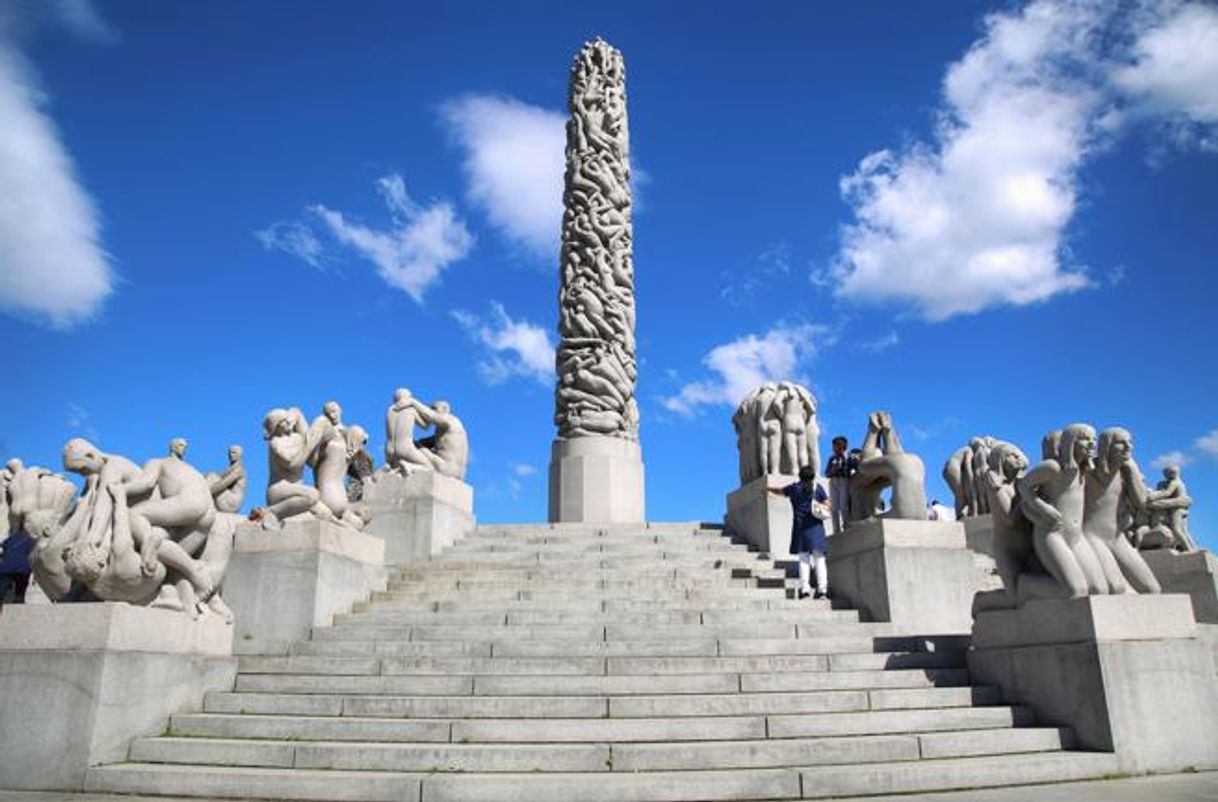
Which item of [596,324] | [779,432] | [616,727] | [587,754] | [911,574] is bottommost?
[587,754]

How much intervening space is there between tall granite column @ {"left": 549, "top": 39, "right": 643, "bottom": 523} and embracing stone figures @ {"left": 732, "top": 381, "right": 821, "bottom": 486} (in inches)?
178

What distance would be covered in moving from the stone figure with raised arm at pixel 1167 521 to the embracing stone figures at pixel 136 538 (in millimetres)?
13570

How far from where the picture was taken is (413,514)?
13.8 m

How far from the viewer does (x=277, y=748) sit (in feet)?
21.1

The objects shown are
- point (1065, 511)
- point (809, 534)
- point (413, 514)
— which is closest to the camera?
point (1065, 511)

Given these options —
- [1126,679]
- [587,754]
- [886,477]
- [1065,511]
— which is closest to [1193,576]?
[886,477]

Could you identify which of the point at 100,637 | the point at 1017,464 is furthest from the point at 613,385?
the point at 100,637

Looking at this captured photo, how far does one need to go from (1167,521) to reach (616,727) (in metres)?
11.4

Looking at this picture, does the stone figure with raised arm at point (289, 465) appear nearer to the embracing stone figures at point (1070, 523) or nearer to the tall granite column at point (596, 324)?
the embracing stone figures at point (1070, 523)

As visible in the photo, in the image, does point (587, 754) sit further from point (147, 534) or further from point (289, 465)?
point (289, 465)

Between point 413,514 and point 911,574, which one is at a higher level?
point 413,514

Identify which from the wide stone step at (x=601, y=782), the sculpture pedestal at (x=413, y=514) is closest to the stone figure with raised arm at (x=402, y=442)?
the sculpture pedestal at (x=413, y=514)

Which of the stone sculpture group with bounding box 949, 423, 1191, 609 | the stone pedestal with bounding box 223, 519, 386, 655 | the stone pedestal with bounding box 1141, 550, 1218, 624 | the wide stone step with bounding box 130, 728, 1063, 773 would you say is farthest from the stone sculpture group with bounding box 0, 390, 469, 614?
the stone pedestal with bounding box 1141, 550, 1218, 624

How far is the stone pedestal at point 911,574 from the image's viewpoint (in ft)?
31.7
